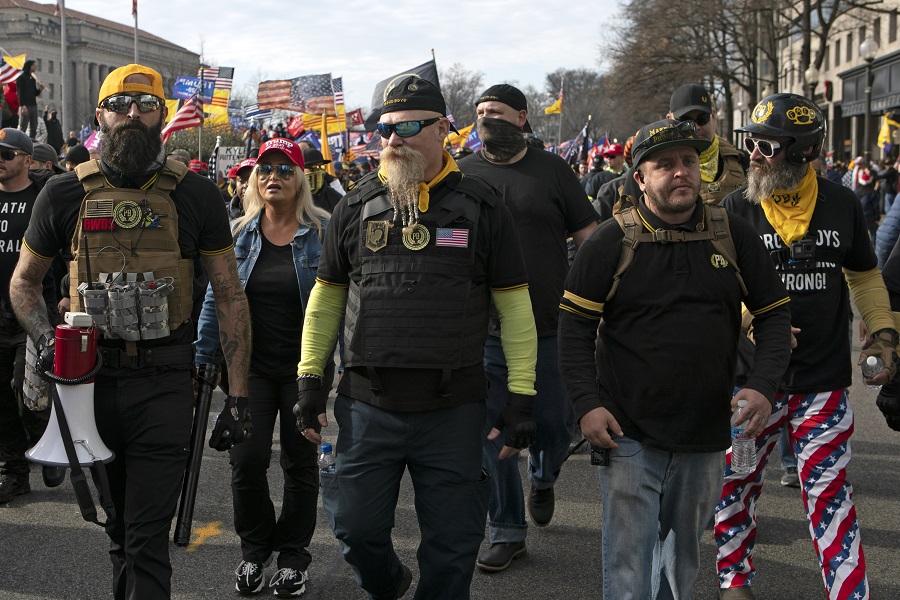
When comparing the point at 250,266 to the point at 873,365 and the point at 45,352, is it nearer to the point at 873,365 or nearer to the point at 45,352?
the point at 45,352

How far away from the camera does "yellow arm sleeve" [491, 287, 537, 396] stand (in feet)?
12.1

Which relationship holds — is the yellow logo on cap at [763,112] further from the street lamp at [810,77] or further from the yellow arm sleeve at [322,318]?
the street lamp at [810,77]

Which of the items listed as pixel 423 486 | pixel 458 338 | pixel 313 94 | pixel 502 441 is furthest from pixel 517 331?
pixel 313 94

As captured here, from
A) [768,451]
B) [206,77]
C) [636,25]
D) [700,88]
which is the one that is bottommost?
[768,451]

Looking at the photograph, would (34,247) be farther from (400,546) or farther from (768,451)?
(768,451)

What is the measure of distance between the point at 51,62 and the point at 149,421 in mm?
98937

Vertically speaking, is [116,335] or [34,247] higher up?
[34,247]

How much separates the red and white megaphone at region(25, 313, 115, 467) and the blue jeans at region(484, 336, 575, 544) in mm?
1995

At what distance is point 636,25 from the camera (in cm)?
5088

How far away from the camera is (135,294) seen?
3658 millimetres

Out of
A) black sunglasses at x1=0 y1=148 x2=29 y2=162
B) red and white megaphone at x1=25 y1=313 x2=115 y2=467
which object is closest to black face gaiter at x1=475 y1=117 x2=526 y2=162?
red and white megaphone at x1=25 y1=313 x2=115 y2=467

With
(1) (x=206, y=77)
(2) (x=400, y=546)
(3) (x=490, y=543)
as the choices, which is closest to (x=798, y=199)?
(3) (x=490, y=543)

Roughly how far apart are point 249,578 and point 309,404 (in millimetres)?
1404

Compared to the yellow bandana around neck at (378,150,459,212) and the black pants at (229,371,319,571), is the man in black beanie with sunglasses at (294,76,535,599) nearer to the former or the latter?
the yellow bandana around neck at (378,150,459,212)
